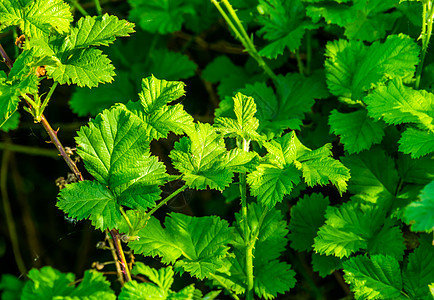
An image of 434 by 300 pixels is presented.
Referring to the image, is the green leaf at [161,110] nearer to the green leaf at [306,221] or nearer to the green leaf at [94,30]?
the green leaf at [94,30]

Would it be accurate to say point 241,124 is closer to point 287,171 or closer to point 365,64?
point 287,171

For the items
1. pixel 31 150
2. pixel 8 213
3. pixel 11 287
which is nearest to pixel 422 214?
pixel 11 287

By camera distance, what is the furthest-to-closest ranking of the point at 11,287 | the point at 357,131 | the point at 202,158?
1. the point at 11,287
2. the point at 357,131
3. the point at 202,158

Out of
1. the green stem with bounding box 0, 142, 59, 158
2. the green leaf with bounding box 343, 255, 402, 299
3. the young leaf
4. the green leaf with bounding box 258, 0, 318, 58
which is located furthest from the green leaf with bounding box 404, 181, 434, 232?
the green stem with bounding box 0, 142, 59, 158

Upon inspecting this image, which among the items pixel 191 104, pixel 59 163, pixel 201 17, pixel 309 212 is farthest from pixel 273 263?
pixel 59 163

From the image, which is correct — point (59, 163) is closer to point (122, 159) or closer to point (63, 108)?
point (63, 108)

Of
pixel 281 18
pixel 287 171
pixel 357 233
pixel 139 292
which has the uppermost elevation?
pixel 281 18
